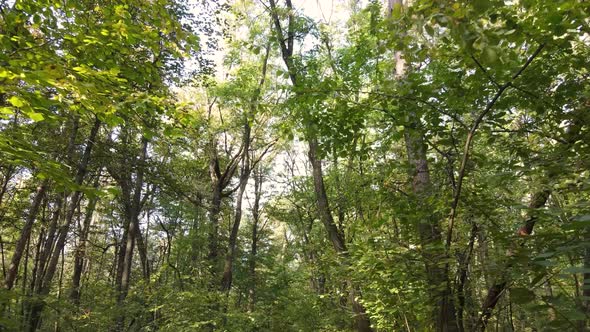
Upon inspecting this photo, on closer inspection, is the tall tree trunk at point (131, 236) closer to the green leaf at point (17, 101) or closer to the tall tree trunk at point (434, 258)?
the green leaf at point (17, 101)

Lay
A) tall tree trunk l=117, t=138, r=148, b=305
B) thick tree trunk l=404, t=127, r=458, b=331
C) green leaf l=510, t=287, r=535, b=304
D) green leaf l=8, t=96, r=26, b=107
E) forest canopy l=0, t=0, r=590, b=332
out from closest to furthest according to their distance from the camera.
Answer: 1. green leaf l=510, t=287, r=535, b=304
2. forest canopy l=0, t=0, r=590, b=332
3. green leaf l=8, t=96, r=26, b=107
4. thick tree trunk l=404, t=127, r=458, b=331
5. tall tree trunk l=117, t=138, r=148, b=305

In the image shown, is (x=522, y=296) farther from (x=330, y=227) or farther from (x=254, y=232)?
(x=254, y=232)

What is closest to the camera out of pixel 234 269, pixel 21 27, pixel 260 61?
pixel 21 27

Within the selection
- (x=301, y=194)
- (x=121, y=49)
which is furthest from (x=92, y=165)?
(x=121, y=49)

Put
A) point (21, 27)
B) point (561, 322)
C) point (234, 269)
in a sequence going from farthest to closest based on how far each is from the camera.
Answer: point (234, 269) → point (21, 27) → point (561, 322)

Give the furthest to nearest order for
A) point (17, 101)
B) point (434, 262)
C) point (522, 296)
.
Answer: point (434, 262), point (17, 101), point (522, 296)

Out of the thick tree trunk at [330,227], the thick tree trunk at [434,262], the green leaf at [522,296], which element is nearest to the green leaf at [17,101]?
the thick tree trunk at [434,262]

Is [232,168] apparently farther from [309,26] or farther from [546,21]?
[546,21]

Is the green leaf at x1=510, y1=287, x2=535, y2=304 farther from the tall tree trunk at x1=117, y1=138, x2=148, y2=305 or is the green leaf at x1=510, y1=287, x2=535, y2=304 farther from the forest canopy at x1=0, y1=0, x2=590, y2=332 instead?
the tall tree trunk at x1=117, y1=138, x2=148, y2=305

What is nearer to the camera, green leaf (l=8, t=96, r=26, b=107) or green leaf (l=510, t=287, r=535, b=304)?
green leaf (l=510, t=287, r=535, b=304)

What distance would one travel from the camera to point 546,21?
1.90 meters

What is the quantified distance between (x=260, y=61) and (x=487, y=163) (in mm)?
12121

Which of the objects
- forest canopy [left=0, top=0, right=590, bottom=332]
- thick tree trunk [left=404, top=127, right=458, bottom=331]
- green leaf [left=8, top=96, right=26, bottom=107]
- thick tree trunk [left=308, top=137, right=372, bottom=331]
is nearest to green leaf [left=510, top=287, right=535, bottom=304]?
forest canopy [left=0, top=0, right=590, bottom=332]

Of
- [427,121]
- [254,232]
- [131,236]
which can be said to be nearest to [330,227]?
[427,121]
